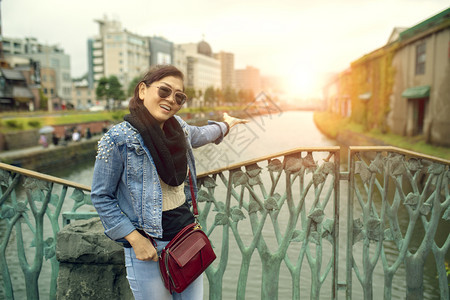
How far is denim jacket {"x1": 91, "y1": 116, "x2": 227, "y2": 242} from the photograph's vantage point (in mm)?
1709

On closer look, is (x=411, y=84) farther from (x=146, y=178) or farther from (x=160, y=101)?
(x=146, y=178)

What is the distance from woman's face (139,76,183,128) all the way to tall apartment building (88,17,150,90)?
7340 centimetres

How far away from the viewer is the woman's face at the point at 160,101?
1838 millimetres

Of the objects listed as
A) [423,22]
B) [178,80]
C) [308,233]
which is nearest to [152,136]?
[178,80]

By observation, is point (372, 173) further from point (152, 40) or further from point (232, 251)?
point (152, 40)

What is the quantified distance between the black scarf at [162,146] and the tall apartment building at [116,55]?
73.5 metres

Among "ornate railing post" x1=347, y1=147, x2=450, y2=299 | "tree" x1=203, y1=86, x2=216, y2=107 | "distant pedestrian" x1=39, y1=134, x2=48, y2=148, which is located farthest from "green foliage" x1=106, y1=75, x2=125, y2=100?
"ornate railing post" x1=347, y1=147, x2=450, y2=299

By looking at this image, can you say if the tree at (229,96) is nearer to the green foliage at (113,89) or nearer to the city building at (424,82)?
the green foliage at (113,89)

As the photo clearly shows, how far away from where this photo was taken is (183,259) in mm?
1801

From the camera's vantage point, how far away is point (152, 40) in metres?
79.8

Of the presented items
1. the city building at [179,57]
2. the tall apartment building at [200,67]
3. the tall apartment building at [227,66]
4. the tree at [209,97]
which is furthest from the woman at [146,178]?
the tall apartment building at [227,66]

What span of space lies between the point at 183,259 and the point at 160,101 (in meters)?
0.76

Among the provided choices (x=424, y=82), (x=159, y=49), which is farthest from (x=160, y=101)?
(x=159, y=49)

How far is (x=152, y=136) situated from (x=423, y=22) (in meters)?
19.0
